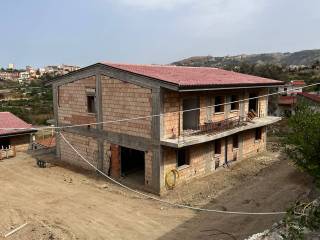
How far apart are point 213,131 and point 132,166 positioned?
19.4 feet

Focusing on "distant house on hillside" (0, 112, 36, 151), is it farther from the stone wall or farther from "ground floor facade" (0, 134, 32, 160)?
the stone wall

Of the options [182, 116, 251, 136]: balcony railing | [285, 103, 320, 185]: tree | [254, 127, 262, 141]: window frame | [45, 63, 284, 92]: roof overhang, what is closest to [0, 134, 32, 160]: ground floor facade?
[45, 63, 284, 92]: roof overhang

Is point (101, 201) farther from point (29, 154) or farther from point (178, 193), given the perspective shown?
point (29, 154)

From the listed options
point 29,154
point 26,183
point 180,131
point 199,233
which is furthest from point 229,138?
point 29,154

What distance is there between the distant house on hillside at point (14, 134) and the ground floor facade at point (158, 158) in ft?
12.2

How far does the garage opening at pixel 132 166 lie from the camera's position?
20359 millimetres

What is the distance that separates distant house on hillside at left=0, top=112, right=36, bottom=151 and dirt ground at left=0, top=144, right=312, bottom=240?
3.09m

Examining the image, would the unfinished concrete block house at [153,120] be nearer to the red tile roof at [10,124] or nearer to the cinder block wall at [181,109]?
the cinder block wall at [181,109]

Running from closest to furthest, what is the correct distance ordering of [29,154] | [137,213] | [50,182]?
[137,213], [50,182], [29,154]

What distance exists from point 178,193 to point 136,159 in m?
6.31

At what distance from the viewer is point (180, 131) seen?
1869 centimetres

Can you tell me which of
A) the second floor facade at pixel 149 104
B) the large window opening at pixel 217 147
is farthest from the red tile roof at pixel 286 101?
the large window opening at pixel 217 147

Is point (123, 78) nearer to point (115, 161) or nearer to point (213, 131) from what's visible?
point (115, 161)

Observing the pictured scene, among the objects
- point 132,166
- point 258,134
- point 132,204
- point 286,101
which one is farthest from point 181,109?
point 286,101
